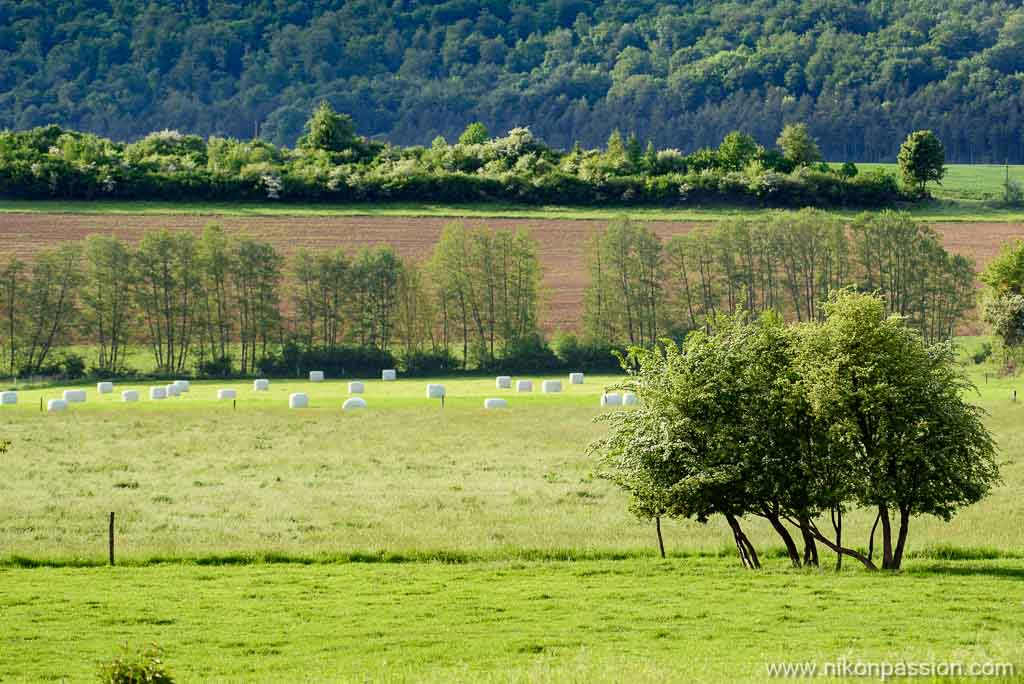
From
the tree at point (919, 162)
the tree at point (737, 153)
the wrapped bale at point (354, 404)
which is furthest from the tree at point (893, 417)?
the tree at point (919, 162)

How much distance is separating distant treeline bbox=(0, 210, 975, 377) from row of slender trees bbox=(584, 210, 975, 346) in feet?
0.41

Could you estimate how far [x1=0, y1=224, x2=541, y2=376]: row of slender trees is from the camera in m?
85.0

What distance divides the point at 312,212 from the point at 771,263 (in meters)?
34.4

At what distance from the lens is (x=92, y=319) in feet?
282

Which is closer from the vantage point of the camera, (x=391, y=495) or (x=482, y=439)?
(x=391, y=495)

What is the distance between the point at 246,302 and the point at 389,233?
22.1m

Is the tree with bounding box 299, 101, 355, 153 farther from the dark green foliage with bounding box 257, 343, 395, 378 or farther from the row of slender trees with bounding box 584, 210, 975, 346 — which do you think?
the dark green foliage with bounding box 257, 343, 395, 378

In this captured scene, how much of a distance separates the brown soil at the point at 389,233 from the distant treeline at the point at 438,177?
7.12 metres

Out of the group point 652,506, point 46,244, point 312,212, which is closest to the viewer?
point 652,506

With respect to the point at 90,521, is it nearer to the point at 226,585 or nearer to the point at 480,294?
the point at 226,585

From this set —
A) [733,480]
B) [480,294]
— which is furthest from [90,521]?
[480,294]

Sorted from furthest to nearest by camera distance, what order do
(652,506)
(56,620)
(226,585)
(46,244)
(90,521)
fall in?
(46,244)
(90,521)
(652,506)
(226,585)
(56,620)

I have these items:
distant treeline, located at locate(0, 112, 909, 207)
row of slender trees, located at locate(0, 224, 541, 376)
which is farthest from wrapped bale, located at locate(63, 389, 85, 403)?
distant treeline, located at locate(0, 112, 909, 207)

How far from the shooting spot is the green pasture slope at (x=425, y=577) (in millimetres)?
20234
